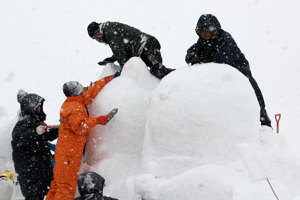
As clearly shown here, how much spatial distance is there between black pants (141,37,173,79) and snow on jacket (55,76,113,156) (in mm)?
1088

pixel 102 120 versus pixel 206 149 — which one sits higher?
pixel 102 120

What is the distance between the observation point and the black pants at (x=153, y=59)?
13.1ft

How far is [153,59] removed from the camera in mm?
4047

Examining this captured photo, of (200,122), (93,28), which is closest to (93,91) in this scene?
(93,28)

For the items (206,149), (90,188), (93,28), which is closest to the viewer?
(90,188)

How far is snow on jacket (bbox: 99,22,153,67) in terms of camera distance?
4.11 metres

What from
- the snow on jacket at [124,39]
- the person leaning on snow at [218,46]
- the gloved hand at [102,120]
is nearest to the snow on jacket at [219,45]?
the person leaning on snow at [218,46]

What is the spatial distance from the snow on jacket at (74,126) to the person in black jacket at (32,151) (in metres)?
0.52

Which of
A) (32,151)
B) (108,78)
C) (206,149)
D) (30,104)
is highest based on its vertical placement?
(108,78)

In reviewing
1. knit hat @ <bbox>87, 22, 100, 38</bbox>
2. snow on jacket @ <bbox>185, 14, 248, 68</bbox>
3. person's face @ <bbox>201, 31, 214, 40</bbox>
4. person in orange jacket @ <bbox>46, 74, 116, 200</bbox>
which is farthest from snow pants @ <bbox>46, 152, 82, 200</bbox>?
person's face @ <bbox>201, 31, 214, 40</bbox>

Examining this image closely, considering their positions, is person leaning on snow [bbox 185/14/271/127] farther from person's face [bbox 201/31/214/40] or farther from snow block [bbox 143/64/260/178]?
snow block [bbox 143/64/260/178]

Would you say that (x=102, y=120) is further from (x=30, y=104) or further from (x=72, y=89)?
(x=30, y=104)

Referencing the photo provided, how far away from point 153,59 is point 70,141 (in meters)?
1.59

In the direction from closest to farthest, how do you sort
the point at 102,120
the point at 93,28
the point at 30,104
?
the point at 102,120 < the point at 30,104 < the point at 93,28
